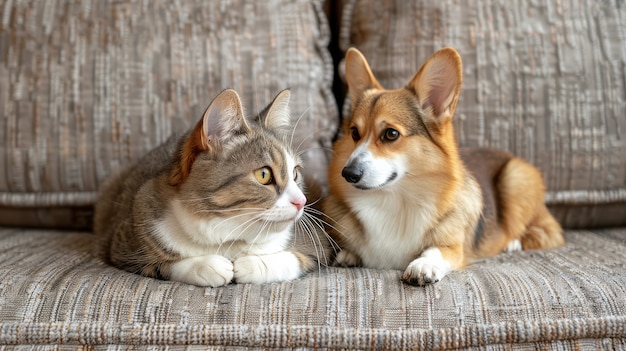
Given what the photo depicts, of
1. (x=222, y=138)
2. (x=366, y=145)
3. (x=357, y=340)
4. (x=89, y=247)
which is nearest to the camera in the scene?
(x=357, y=340)

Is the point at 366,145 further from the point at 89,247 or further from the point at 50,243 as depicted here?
the point at 50,243

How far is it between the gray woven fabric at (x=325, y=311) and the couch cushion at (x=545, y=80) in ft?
2.18

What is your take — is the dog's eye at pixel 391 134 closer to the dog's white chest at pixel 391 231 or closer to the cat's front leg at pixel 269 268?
the dog's white chest at pixel 391 231

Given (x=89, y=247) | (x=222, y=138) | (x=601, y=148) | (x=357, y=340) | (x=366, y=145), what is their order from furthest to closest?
(x=601, y=148), (x=89, y=247), (x=366, y=145), (x=222, y=138), (x=357, y=340)

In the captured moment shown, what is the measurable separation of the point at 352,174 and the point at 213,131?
365 mm

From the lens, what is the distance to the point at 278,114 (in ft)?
5.16

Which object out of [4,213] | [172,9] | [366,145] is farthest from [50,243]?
[366,145]

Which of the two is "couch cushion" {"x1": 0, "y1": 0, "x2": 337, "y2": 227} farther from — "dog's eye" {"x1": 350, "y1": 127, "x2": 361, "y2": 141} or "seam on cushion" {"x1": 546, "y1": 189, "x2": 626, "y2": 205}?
"seam on cushion" {"x1": 546, "y1": 189, "x2": 626, "y2": 205}

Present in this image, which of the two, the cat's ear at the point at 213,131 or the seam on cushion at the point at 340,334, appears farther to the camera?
the cat's ear at the point at 213,131

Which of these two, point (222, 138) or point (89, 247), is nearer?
point (222, 138)

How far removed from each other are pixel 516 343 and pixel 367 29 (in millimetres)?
1251

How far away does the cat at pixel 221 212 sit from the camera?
4.28ft

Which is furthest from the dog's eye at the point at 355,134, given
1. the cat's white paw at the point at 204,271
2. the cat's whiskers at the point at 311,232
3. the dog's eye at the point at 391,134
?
the cat's white paw at the point at 204,271

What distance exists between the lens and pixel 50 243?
1.71 meters
